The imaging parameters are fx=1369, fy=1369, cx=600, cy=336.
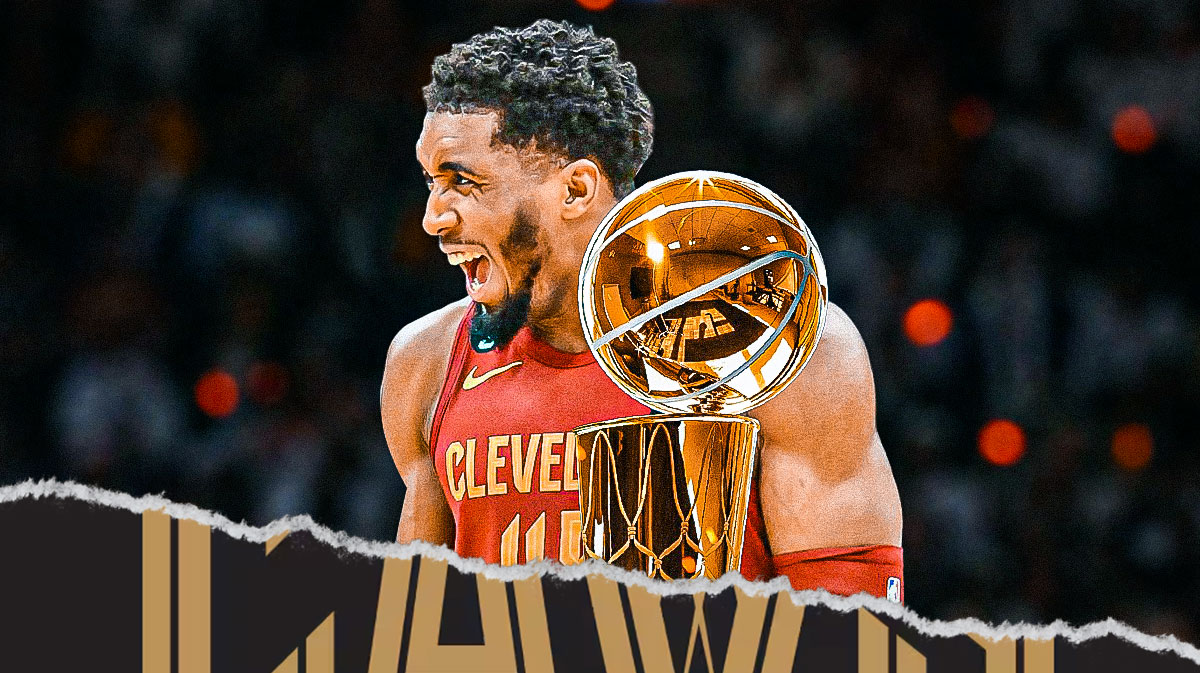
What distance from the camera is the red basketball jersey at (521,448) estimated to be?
2.38ft

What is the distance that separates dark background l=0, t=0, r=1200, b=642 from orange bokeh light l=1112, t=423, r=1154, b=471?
11 mm

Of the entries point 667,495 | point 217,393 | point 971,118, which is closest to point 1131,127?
point 971,118

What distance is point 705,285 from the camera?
17.3 inches

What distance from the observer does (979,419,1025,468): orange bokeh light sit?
2.58 meters

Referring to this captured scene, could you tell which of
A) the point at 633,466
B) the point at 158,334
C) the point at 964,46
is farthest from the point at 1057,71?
the point at 633,466

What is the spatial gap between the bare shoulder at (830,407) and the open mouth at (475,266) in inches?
6.0

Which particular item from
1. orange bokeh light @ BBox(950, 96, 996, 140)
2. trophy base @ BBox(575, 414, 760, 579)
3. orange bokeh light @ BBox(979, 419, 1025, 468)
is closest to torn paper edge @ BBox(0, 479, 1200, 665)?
trophy base @ BBox(575, 414, 760, 579)

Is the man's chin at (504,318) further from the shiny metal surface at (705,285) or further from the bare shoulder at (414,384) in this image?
the shiny metal surface at (705,285)

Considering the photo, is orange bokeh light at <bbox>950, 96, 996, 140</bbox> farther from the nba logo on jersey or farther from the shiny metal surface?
the shiny metal surface

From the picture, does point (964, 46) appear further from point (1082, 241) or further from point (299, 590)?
point (299, 590)

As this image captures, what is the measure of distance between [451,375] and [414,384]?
6cm

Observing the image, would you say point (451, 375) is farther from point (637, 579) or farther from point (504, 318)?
point (637, 579)

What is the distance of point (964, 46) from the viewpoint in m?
2.85

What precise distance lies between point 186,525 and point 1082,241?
8.65 feet
